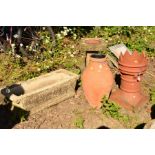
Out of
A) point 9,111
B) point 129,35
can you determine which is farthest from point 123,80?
point 129,35

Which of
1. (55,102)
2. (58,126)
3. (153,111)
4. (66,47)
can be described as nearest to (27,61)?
(66,47)

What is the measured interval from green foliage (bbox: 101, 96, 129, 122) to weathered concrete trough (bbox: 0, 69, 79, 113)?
56 cm

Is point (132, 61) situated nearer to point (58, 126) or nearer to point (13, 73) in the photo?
point (58, 126)

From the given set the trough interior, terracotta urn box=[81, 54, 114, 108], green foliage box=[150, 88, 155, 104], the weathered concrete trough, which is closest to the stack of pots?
terracotta urn box=[81, 54, 114, 108]

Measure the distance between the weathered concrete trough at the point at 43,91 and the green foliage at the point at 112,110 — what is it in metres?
0.56

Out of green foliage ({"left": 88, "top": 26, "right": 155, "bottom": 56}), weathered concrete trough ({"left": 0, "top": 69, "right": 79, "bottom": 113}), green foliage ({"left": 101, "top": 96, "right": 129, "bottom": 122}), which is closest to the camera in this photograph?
weathered concrete trough ({"left": 0, "top": 69, "right": 79, "bottom": 113})

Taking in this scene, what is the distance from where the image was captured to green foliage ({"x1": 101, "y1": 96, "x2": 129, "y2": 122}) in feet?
18.3

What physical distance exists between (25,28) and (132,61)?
2585 mm

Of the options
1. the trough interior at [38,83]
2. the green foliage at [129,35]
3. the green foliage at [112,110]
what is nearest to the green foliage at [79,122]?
the green foliage at [112,110]

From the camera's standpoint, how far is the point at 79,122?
5426 mm

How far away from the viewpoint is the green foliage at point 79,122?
5357mm

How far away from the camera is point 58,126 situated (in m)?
5.37

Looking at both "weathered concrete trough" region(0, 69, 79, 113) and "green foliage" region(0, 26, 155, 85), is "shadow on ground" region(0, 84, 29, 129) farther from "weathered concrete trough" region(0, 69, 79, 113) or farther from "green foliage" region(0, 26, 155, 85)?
"green foliage" region(0, 26, 155, 85)

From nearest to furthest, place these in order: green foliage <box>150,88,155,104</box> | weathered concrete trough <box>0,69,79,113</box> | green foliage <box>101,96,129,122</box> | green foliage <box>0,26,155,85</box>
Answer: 1. weathered concrete trough <box>0,69,79,113</box>
2. green foliage <box>101,96,129,122</box>
3. green foliage <box>150,88,155,104</box>
4. green foliage <box>0,26,155,85</box>
